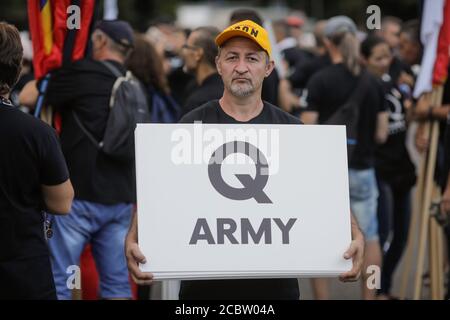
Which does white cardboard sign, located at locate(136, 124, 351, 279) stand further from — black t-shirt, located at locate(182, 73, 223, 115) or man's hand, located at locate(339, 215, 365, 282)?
black t-shirt, located at locate(182, 73, 223, 115)

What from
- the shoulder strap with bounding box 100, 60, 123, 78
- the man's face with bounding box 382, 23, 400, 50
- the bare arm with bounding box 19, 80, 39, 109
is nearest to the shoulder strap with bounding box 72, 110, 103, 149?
the bare arm with bounding box 19, 80, 39, 109

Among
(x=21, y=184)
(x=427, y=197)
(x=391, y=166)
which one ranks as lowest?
(x=427, y=197)

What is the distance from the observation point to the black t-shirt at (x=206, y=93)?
5.98 metres

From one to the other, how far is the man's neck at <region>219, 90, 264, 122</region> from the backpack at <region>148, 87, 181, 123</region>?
3191 millimetres

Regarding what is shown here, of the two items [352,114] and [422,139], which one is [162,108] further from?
[422,139]

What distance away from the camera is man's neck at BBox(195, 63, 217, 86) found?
6.36 meters

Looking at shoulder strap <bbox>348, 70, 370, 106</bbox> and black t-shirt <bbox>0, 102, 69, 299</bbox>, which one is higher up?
shoulder strap <bbox>348, 70, 370, 106</bbox>

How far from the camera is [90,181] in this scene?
5.81 metres

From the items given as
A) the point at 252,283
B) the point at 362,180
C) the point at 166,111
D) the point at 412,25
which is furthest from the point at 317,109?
the point at 252,283

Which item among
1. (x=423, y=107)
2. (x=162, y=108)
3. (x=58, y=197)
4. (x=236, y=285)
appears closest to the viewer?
(x=58, y=197)

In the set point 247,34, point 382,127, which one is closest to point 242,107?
point 247,34

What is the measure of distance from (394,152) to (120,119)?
285 centimetres

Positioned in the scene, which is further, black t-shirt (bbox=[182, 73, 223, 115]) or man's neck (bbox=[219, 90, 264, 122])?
black t-shirt (bbox=[182, 73, 223, 115])
